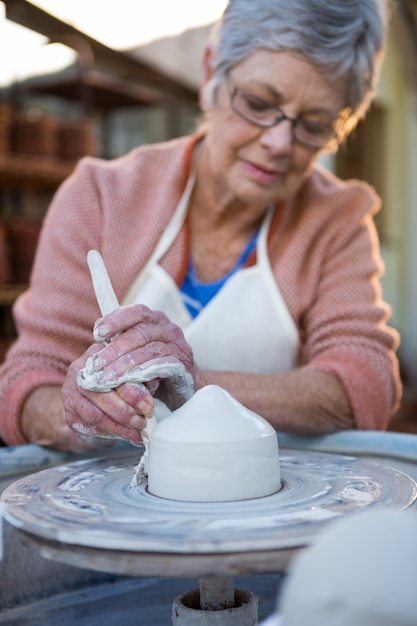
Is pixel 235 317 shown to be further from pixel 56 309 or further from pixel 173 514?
pixel 173 514

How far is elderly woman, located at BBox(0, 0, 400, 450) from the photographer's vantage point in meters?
1.35

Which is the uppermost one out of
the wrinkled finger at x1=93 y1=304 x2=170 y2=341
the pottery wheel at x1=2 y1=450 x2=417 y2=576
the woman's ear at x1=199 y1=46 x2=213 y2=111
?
the woman's ear at x1=199 y1=46 x2=213 y2=111

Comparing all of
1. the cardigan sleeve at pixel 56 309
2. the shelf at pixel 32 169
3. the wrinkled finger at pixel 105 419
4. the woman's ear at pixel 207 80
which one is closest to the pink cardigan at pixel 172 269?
the cardigan sleeve at pixel 56 309

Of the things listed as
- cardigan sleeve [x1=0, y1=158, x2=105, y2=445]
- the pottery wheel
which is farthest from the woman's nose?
the pottery wheel

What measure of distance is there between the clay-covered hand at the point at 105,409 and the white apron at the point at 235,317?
496mm

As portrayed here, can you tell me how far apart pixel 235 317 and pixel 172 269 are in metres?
0.16

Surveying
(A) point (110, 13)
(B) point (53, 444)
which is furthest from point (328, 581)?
(A) point (110, 13)

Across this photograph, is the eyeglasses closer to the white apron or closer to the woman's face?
the woman's face

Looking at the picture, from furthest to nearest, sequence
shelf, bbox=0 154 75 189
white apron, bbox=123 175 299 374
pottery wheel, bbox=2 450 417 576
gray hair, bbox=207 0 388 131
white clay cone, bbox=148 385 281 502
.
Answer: shelf, bbox=0 154 75 189 < white apron, bbox=123 175 299 374 < gray hair, bbox=207 0 388 131 < white clay cone, bbox=148 385 281 502 < pottery wheel, bbox=2 450 417 576

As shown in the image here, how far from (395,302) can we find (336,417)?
4.92 metres

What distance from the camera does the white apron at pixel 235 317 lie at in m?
1.52

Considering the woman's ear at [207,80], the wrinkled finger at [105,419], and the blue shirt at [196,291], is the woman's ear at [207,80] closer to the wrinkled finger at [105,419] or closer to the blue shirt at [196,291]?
the blue shirt at [196,291]

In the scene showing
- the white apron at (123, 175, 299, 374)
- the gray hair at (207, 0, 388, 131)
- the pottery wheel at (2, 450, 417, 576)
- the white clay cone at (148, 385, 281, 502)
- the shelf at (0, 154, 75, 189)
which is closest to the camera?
the pottery wheel at (2, 450, 417, 576)

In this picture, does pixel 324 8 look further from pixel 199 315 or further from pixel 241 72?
pixel 199 315
